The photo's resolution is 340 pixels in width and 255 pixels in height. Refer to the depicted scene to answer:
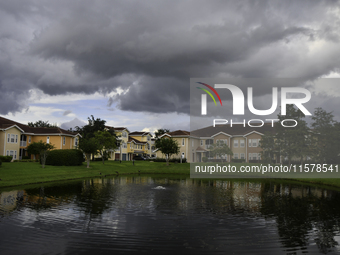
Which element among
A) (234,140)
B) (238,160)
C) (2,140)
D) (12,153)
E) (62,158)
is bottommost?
(238,160)

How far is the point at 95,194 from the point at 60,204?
4.95 metres

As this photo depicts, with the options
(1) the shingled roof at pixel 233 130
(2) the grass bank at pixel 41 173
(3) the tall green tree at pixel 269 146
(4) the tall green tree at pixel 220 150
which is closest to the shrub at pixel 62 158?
(2) the grass bank at pixel 41 173

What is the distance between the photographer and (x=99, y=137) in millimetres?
62344

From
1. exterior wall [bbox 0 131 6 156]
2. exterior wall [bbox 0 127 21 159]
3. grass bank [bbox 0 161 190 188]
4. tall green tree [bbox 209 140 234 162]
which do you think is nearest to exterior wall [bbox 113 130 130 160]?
exterior wall [bbox 0 127 21 159]

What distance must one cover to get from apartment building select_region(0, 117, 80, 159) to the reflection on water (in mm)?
38634

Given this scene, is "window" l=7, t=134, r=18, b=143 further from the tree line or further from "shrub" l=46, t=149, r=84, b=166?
the tree line

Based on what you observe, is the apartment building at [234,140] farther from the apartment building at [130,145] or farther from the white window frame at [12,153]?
the white window frame at [12,153]

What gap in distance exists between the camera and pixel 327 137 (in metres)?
48.0

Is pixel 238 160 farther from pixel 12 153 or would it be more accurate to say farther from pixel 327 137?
pixel 12 153

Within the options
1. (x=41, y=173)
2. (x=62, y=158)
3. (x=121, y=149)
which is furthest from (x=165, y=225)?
(x=121, y=149)

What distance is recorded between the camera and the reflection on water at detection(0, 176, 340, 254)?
11.2 m

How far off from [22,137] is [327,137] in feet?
197

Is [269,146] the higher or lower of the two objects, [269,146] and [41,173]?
the higher

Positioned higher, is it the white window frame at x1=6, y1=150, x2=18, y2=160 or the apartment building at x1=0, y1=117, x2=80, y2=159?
the apartment building at x1=0, y1=117, x2=80, y2=159
